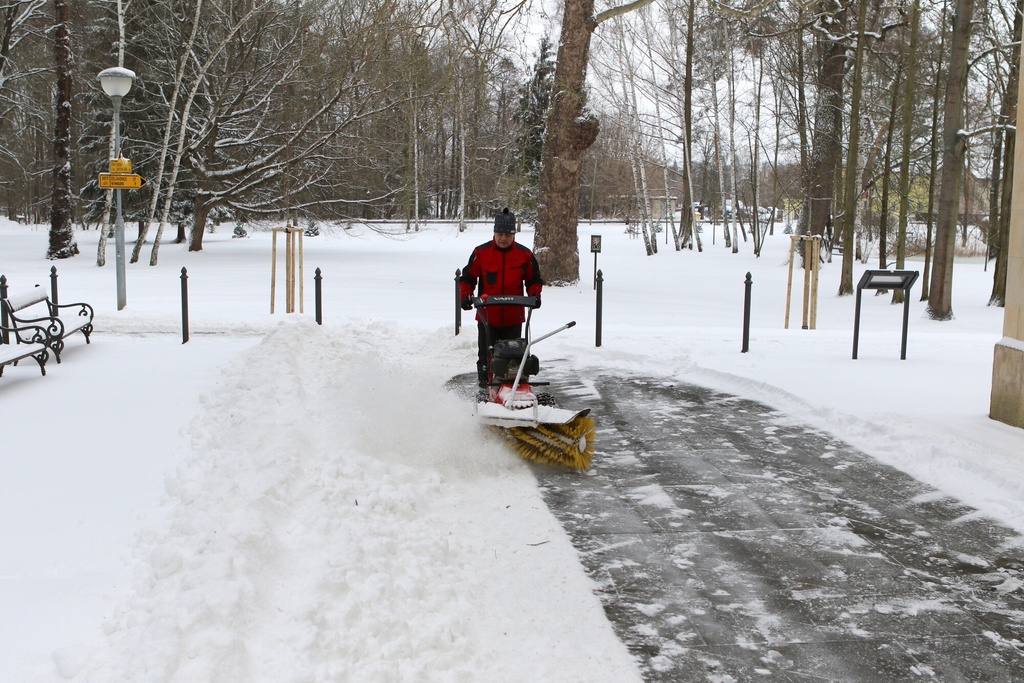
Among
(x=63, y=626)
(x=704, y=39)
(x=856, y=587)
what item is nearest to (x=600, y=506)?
(x=856, y=587)

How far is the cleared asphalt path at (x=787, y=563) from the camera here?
160 inches

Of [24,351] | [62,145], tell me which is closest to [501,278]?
[24,351]

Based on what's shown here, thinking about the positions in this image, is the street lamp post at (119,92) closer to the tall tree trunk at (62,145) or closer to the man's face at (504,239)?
the man's face at (504,239)

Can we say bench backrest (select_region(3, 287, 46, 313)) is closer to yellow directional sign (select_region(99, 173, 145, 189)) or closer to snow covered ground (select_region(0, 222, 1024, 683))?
snow covered ground (select_region(0, 222, 1024, 683))

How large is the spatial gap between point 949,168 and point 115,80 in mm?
17089

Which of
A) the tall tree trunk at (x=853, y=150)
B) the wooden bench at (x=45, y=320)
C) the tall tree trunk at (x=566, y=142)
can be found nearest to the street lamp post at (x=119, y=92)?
the wooden bench at (x=45, y=320)

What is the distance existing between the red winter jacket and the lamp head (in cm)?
1247

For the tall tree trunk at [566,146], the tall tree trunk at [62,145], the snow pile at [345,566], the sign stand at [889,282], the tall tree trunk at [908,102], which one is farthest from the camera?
the tall tree trunk at [62,145]

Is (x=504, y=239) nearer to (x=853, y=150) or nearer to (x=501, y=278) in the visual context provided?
(x=501, y=278)

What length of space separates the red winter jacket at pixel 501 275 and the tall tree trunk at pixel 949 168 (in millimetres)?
14832

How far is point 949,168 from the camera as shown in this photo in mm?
19891

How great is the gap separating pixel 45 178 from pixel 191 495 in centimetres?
5704

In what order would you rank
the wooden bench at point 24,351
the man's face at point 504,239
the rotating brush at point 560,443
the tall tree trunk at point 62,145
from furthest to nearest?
the tall tree trunk at point 62,145 → the wooden bench at point 24,351 → the man's face at point 504,239 → the rotating brush at point 560,443

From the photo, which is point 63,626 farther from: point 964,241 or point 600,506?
point 964,241
